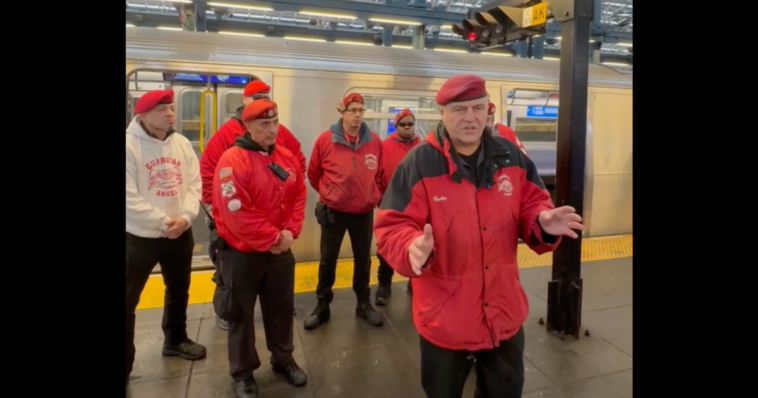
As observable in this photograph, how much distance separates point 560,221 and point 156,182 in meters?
2.40

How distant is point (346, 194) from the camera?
12.7ft

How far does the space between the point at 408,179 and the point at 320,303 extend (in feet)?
7.79

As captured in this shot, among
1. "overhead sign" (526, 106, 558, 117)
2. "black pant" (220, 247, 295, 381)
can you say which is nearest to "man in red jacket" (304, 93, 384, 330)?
"black pant" (220, 247, 295, 381)

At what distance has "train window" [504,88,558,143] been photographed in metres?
6.40

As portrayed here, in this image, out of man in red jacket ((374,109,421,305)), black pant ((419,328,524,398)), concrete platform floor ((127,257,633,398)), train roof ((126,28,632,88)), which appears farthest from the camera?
train roof ((126,28,632,88))

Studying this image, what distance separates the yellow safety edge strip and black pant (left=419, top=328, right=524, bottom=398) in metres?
2.89

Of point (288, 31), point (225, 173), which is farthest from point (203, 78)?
point (288, 31)

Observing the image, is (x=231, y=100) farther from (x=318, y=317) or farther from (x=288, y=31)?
(x=288, y=31)

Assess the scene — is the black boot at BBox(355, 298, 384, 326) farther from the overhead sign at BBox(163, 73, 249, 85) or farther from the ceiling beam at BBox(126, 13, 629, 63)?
the ceiling beam at BBox(126, 13, 629, 63)

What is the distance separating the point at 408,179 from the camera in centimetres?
193

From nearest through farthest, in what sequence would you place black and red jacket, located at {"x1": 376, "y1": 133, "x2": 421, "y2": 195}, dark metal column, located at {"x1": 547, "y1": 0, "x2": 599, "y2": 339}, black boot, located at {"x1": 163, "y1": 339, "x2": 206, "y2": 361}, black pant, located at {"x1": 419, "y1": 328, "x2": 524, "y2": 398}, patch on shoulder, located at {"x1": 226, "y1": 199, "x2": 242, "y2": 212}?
black pant, located at {"x1": 419, "y1": 328, "x2": 524, "y2": 398}, patch on shoulder, located at {"x1": 226, "y1": 199, "x2": 242, "y2": 212}, black boot, located at {"x1": 163, "y1": 339, "x2": 206, "y2": 361}, dark metal column, located at {"x1": 547, "y1": 0, "x2": 599, "y2": 339}, black and red jacket, located at {"x1": 376, "y1": 133, "x2": 421, "y2": 195}

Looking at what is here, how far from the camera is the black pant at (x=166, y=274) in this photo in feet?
9.09

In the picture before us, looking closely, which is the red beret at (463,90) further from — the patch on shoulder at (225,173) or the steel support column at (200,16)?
the steel support column at (200,16)

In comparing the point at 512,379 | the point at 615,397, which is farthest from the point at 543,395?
the point at 512,379
